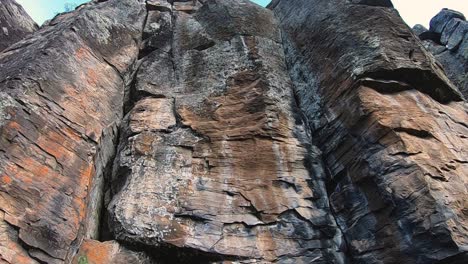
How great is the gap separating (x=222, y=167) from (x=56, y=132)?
381cm

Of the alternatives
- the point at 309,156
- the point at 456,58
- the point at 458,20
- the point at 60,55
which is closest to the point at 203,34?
the point at 60,55

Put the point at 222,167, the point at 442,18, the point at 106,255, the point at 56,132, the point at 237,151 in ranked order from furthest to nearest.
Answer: the point at 442,18 < the point at 237,151 < the point at 222,167 < the point at 56,132 < the point at 106,255

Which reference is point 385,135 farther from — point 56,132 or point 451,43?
point 451,43

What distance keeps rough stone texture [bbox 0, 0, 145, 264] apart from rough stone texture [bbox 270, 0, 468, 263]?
549 cm

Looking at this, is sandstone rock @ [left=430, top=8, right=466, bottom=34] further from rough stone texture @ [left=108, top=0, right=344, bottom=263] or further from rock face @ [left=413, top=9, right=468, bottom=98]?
rough stone texture @ [left=108, top=0, right=344, bottom=263]

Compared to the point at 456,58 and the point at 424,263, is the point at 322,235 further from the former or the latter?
the point at 456,58

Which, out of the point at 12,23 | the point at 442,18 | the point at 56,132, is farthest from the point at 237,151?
the point at 442,18

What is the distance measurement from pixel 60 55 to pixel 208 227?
6.12 meters

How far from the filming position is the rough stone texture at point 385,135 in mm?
8109

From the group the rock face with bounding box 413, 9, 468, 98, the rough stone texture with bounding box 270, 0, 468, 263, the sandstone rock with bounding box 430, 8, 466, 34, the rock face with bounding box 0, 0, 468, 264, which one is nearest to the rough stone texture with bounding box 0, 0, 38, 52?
the rock face with bounding box 0, 0, 468, 264

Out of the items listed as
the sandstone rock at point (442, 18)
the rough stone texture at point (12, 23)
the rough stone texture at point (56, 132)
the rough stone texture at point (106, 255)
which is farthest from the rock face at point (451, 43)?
the rough stone texture at point (12, 23)

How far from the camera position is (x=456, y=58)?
68.9ft

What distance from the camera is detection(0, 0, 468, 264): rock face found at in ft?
27.7

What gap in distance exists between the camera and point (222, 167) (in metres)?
10.3
